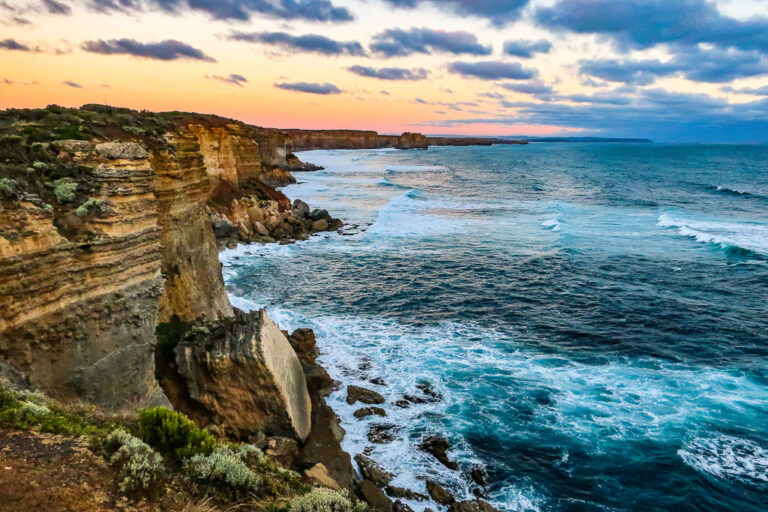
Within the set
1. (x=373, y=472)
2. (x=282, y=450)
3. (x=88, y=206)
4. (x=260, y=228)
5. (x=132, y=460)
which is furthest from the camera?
(x=260, y=228)

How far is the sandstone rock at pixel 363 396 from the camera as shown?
16.6 meters

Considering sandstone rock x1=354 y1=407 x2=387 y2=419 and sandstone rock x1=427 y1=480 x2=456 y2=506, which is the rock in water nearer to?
sandstone rock x1=354 y1=407 x2=387 y2=419

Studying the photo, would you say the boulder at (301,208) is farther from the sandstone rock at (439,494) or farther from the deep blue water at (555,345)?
the sandstone rock at (439,494)

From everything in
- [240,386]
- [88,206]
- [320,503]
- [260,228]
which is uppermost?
[88,206]

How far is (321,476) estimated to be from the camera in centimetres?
1124

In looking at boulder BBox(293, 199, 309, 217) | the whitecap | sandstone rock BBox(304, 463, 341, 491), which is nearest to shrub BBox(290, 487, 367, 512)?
sandstone rock BBox(304, 463, 341, 491)

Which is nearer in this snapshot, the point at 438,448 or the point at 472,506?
the point at 472,506

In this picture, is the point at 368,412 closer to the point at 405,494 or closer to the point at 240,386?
the point at 405,494

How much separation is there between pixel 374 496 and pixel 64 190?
9748 millimetres

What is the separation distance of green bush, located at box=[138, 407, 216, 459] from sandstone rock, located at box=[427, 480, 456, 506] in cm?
665

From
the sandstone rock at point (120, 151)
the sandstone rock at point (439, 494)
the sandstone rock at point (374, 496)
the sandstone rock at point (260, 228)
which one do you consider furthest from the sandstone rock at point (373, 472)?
the sandstone rock at point (260, 228)

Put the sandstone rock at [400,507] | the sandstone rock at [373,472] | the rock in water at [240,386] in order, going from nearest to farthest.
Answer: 1. the sandstone rock at [400,507]
2. the sandstone rock at [373,472]
3. the rock in water at [240,386]

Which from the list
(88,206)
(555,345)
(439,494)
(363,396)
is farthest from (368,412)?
(88,206)

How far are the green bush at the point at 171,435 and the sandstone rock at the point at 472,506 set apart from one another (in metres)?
6.58
